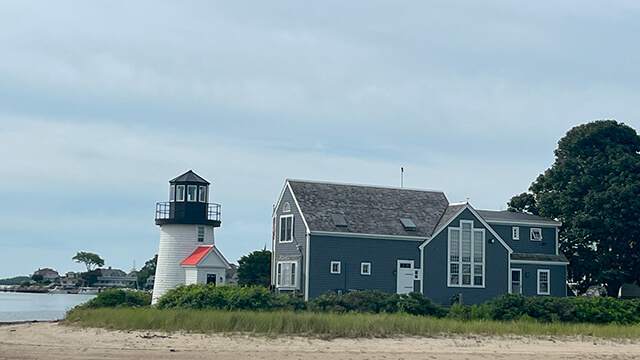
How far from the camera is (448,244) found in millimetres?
44062

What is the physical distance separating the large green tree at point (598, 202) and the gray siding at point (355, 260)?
11751mm

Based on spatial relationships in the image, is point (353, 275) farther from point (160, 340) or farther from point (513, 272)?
point (160, 340)

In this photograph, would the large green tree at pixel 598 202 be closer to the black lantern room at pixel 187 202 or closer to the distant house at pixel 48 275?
the black lantern room at pixel 187 202

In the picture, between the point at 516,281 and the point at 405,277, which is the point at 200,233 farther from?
the point at 516,281

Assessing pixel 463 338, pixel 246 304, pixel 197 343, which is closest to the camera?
pixel 197 343

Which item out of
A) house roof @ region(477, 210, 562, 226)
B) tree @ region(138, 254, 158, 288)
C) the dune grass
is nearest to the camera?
the dune grass

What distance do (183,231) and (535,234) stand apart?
65.3 ft

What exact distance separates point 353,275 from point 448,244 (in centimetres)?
572

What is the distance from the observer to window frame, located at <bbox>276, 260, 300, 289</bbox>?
42.0 m

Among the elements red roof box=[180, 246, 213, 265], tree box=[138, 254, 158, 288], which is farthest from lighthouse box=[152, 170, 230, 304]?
tree box=[138, 254, 158, 288]

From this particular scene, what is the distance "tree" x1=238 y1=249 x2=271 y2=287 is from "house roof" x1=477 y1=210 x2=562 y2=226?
2219 cm

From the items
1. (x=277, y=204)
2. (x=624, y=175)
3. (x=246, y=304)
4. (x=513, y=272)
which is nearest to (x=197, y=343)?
(x=246, y=304)

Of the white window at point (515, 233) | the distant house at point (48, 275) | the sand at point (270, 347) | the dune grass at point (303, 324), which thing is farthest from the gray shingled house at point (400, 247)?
the distant house at point (48, 275)

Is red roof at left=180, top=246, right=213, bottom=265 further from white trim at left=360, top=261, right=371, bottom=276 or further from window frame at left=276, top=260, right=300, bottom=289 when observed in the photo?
white trim at left=360, top=261, right=371, bottom=276
